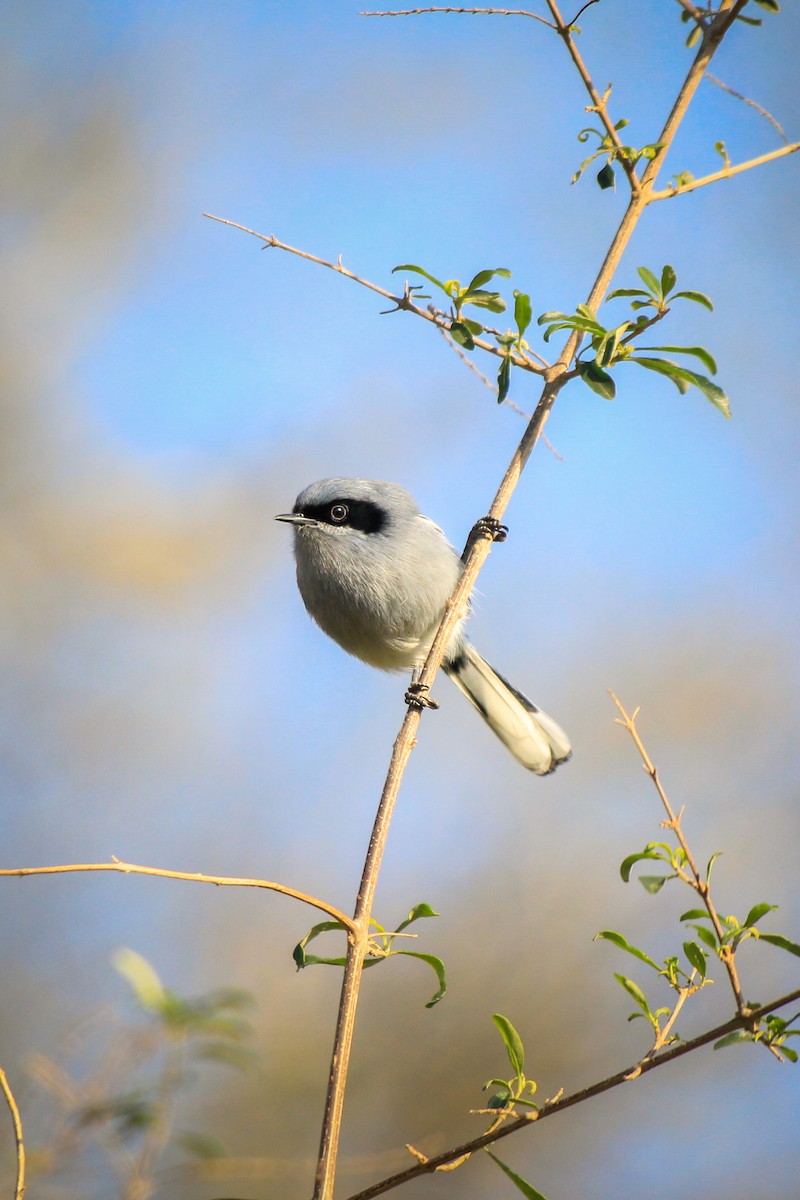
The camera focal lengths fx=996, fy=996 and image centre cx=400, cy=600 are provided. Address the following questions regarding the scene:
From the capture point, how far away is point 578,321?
190 cm

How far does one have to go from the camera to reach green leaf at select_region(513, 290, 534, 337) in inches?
81.2

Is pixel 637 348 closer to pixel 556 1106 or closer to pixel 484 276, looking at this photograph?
pixel 484 276

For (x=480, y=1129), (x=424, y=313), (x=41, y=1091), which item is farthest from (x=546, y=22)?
(x=480, y=1129)

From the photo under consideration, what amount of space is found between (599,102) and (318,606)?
2.34 m

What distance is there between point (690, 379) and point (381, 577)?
2104mm

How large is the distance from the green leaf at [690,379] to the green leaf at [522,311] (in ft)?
0.91

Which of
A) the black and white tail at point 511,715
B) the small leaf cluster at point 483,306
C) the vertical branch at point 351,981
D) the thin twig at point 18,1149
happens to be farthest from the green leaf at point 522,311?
the black and white tail at point 511,715

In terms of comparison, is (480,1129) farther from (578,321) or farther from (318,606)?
(578,321)

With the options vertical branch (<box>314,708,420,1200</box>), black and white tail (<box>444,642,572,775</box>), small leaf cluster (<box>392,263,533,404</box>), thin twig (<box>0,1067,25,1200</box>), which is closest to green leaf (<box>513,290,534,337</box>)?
small leaf cluster (<box>392,263,533,404</box>)

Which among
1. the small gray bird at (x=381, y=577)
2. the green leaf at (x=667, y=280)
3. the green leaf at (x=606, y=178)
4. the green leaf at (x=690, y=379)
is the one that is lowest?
the green leaf at (x=690, y=379)

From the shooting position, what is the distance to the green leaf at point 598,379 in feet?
6.47

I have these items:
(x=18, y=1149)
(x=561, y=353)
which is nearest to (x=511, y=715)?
(x=561, y=353)

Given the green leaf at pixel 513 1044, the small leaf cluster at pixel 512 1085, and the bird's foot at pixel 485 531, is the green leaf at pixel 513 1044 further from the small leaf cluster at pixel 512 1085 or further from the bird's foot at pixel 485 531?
the bird's foot at pixel 485 531

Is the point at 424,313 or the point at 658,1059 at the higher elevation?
the point at 424,313
